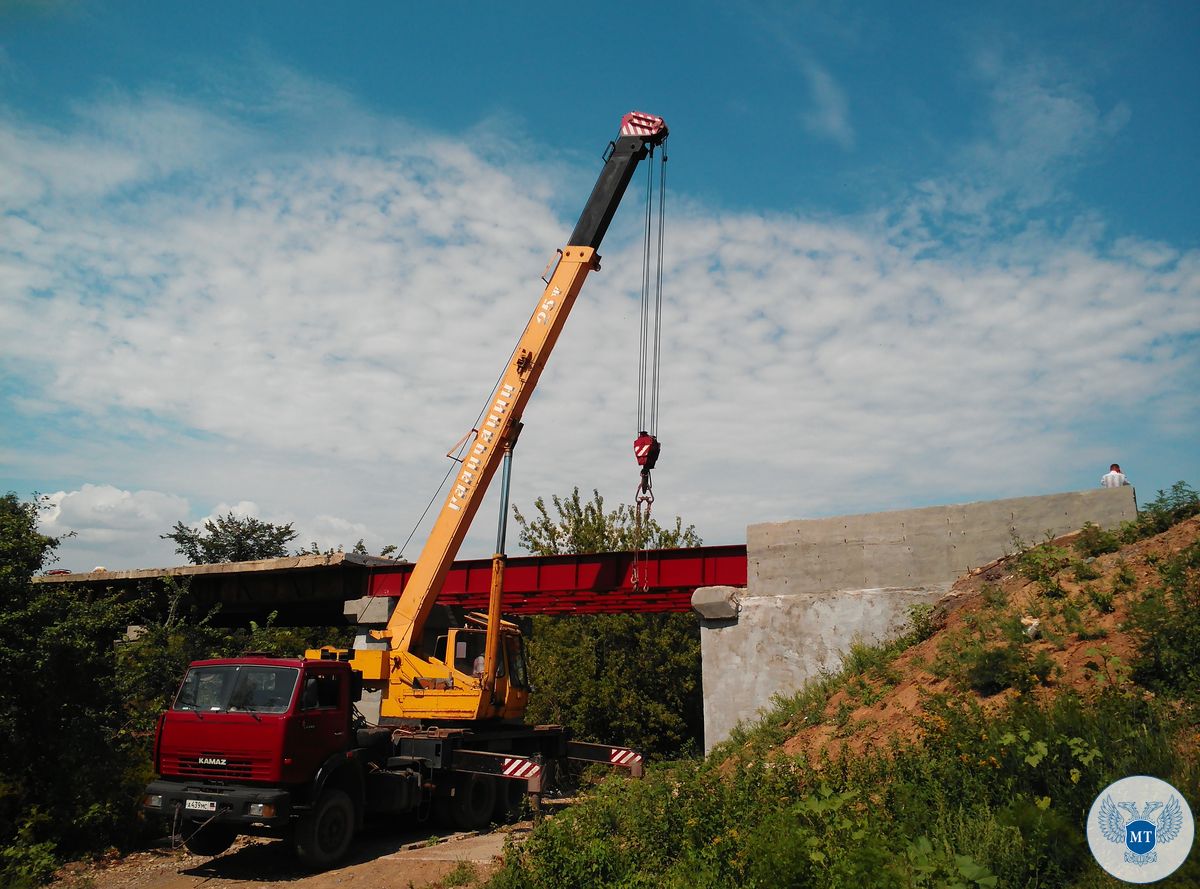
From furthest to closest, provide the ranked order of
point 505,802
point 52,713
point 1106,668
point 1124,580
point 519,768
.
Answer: point 505,802 < point 519,768 < point 52,713 < point 1124,580 < point 1106,668

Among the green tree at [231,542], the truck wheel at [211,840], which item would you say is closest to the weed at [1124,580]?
the truck wheel at [211,840]

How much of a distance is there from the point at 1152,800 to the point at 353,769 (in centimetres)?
990

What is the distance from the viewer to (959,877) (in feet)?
18.8

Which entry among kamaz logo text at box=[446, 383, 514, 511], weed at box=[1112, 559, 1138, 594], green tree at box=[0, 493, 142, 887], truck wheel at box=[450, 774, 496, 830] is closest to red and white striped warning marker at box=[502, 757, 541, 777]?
truck wheel at box=[450, 774, 496, 830]

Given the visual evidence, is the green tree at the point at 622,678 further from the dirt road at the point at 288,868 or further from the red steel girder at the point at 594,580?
the dirt road at the point at 288,868

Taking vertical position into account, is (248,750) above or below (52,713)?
below

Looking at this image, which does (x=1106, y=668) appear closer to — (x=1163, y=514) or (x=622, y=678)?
(x=1163, y=514)

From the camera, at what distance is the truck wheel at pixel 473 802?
14.5 m

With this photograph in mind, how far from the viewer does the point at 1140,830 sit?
525 cm

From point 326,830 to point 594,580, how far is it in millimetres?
10153

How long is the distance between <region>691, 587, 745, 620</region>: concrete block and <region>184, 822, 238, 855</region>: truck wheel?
30.8 feet

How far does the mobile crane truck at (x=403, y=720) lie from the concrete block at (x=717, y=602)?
3207 mm

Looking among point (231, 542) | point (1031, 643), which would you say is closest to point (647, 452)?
point (1031, 643)

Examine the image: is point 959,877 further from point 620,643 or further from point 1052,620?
point 620,643
